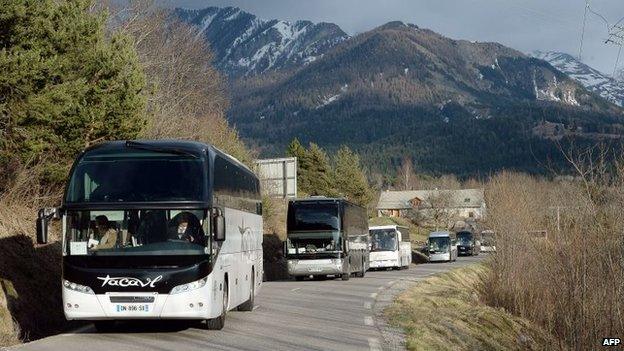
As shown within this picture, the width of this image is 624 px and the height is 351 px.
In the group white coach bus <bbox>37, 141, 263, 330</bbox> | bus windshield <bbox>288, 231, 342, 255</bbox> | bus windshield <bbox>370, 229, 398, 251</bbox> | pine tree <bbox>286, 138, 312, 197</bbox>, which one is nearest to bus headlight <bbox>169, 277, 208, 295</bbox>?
white coach bus <bbox>37, 141, 263, 330</bbox>

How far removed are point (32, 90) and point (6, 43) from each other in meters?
1.26

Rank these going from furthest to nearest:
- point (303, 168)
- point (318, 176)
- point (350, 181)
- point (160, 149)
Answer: point (350, 181)
point (303, 168)
point (318, 176)
point (160, 149)

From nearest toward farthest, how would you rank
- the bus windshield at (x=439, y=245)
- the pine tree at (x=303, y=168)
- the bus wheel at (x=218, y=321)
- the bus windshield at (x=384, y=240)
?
the bus wheel at (x=218, y=321), the bus windshield at (x=384, y=240), the bus windshield at (x=439, y=245), the pine tree at (x=303, y=168)

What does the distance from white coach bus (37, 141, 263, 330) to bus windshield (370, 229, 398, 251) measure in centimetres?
3637

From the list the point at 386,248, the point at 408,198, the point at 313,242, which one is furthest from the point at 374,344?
the point at 408,198

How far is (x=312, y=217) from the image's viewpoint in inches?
1380

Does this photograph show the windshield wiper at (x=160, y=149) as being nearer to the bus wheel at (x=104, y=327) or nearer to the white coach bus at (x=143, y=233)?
the white coach bus at (x=143, y=233)

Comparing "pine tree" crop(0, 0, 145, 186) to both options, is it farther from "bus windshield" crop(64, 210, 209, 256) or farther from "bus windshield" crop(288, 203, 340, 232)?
"bus windshield" crop(288, 203, 340, 232)

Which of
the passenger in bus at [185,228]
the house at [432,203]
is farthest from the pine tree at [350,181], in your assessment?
the passenger in bus at [185,228]

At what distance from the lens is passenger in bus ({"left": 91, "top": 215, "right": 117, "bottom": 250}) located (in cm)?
1403

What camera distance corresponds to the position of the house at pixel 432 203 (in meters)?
125

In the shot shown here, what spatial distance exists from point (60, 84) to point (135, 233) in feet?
30.6

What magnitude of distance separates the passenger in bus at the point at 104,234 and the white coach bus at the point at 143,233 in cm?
2

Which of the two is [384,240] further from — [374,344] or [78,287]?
[78,287]
